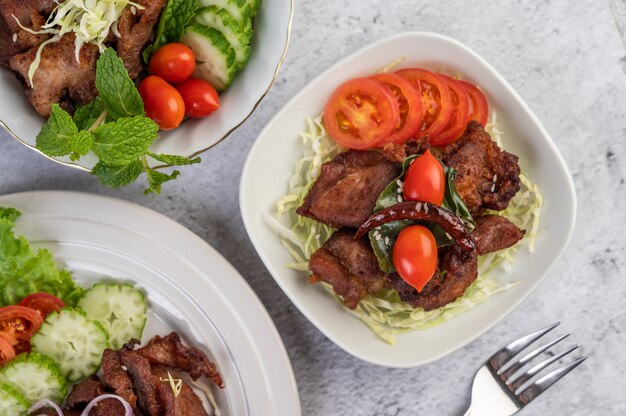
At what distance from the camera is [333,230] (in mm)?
3877

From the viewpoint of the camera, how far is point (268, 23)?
350 centimetres

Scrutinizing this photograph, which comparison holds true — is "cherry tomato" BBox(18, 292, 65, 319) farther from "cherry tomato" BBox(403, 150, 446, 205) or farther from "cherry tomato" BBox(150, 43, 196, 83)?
"cherry tomato" BBox(403, 150, 446, 205)

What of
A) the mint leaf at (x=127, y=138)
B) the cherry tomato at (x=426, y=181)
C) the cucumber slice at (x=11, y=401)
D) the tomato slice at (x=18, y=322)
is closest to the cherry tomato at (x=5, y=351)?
the tomato slice at (x=18, y=322)

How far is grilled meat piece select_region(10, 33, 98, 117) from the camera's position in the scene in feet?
10.8

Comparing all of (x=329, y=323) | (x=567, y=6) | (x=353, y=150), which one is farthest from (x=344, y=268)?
(x=567, y=6)

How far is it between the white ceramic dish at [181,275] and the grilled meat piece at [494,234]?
1143 mm

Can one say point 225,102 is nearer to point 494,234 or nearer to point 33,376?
point 494,234

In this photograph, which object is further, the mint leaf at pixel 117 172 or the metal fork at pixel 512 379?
the metal fork at pixel 512 379

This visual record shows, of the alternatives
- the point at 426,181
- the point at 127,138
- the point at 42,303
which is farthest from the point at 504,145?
the point at 42,303

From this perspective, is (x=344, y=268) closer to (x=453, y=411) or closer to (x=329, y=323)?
(x=329, y=323)

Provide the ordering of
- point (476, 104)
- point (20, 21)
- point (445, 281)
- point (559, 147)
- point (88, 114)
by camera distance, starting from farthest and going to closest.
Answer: point (559, 147) < point (476, 104) < point (445, 281) < point (88, 114) < point (20, 21)

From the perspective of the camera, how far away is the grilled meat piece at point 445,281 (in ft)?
11.4

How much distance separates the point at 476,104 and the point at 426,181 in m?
0.64

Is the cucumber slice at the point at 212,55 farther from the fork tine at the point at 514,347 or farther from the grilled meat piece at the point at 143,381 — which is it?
the fork tine at the point at 514,347
